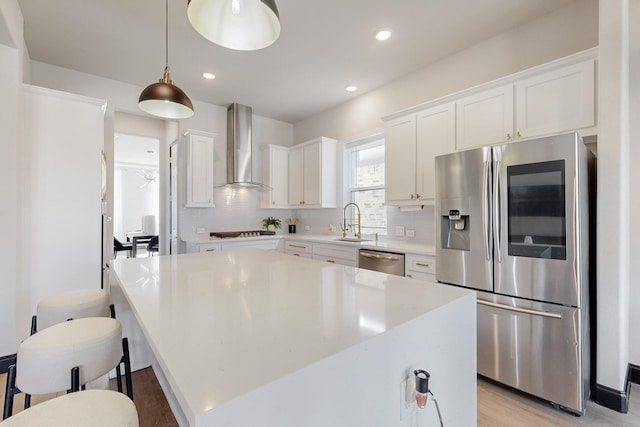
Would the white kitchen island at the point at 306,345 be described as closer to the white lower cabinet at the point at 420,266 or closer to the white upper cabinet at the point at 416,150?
the white lower cabinet at the point at 420,266

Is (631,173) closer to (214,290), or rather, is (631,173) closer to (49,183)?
(214,290)

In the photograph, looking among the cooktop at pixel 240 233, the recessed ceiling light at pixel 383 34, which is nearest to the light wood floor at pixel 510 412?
the cooktop at pixel 240 233

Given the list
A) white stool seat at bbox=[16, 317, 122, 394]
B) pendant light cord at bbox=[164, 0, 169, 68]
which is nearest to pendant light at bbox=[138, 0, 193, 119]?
pendant light cord at bbox=[164, 0, 169, 68]

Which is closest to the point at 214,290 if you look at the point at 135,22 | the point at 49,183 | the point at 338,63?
the point at 49,183

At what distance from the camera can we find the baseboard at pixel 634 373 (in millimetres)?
2113

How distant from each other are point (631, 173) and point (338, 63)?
274 cm

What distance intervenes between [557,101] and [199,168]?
4032mm

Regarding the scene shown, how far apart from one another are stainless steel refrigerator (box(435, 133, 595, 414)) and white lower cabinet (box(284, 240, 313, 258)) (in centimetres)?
205

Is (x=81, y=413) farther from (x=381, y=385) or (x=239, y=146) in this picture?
(x=239, y=146)

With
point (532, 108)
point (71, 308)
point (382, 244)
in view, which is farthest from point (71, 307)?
point (532, 108)

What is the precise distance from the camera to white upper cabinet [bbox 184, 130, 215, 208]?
411 centimetres

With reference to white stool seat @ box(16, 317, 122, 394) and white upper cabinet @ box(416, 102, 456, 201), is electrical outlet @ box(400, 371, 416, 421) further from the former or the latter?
white upper cabinet @ box(416, 102, 456, 201)

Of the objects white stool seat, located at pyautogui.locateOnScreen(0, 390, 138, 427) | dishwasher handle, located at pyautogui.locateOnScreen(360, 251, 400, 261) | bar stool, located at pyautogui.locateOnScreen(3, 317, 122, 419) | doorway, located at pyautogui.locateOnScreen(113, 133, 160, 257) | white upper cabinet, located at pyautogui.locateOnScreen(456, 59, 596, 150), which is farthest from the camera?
doorway, located at pyautogui.locateOnScreen(113, 133, 160, 257)

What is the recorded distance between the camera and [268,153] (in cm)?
484
